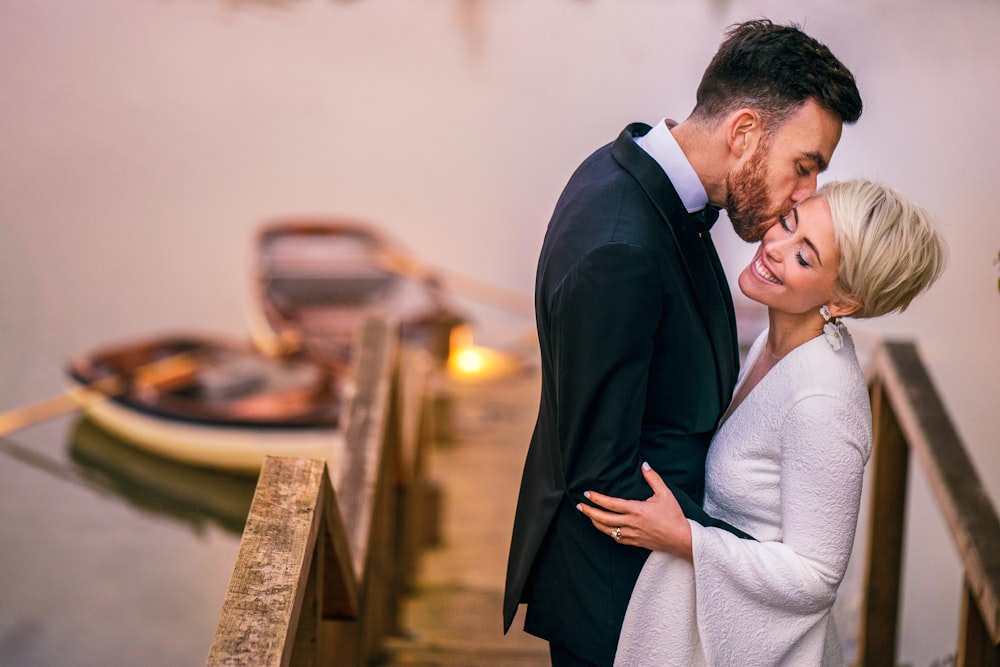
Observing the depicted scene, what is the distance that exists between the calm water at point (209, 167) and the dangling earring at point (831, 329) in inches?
221

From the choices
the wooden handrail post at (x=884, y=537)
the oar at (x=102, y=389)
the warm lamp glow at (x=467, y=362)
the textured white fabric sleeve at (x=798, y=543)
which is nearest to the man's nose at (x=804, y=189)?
the textured white fabric sleeve at (x=798, y=543)

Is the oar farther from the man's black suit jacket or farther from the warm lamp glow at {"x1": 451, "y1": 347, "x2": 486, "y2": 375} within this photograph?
the man's black suit jacket

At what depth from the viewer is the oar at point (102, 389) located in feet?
24.6

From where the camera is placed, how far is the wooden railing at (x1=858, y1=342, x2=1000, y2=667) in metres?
1.87

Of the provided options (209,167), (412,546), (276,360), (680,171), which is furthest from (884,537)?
(209,167)

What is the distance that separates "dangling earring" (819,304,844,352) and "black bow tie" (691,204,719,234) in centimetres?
20

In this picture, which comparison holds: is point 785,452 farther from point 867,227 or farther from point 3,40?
point 3,40

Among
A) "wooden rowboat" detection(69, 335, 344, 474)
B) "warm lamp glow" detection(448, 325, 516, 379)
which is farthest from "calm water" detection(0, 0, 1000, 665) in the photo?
"warm lamp glow" detection(448, 325, 516, 379)

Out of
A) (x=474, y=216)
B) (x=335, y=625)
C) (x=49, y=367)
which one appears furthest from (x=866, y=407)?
(x=49, y=367)

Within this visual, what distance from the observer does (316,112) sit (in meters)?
7.80

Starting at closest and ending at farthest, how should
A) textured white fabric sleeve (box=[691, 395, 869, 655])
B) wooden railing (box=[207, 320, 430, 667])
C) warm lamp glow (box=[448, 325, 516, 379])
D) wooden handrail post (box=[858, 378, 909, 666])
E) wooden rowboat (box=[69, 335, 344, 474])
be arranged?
1. wooden railing (box=[207, 320, 430, 667])
2. textured white fabric sleeve (box=[691, 395, 869, 655])
3. wooden handrail post (box=[858, 378, 909, 666])
4. warm lamp glow (box=[448, 325, 516, 379])
5. wooden rowboat (box=[69, 335, 344, 474])

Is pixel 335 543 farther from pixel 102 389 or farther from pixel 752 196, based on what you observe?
pixel 102 389

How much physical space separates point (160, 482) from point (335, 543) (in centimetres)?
644

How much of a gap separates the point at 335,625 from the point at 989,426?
511 cm
